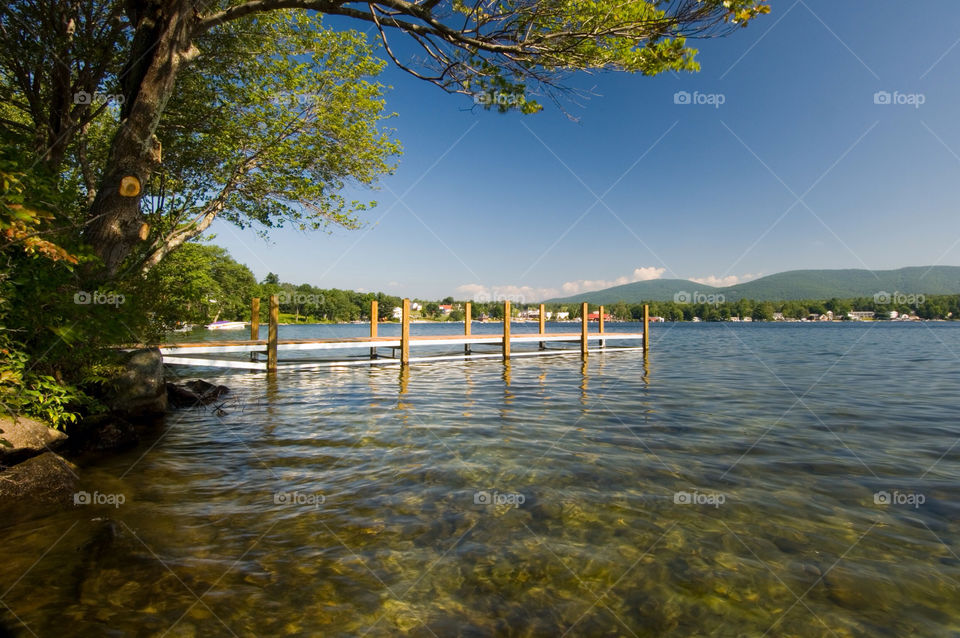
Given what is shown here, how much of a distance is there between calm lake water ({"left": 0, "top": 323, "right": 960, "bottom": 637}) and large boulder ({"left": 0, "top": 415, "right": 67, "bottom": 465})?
707mm

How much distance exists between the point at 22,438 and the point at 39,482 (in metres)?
0.58

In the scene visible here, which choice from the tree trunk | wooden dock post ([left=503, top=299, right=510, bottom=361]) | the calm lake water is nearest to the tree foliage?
the tree trunk

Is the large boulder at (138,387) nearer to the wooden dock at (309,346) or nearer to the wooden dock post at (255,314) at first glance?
the wooden dock at (309,346)

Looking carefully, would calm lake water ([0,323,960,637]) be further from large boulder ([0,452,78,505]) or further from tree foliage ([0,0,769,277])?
tree foliage ([0,0,769,277])

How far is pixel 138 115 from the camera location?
6.71 m

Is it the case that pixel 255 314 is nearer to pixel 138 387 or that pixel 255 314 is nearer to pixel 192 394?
pixel 192 394

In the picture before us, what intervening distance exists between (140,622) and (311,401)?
9310 mm

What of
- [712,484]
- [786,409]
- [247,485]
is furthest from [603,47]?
[786,409]

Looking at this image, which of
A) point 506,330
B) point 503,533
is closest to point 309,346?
point 506,330

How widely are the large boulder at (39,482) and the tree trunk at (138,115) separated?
10.1ft

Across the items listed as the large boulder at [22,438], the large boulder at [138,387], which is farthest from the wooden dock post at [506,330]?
the large boulder at [22,438]

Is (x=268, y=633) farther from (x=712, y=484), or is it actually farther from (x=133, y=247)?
(x=133, y=247)

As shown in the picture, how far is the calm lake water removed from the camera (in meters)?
3.24

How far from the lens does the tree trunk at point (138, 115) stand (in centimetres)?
677
